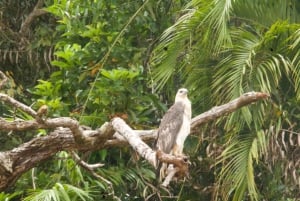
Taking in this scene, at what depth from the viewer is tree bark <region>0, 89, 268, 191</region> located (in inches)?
153

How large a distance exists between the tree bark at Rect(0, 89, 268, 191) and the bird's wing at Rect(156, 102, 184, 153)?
6 cm

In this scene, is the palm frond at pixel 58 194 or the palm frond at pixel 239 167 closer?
the palm frond at pixel 58 194

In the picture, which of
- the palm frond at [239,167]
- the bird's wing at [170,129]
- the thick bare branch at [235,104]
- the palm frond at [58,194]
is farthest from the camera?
the palm frond at [239,167]

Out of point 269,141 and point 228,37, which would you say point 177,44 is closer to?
point 228,37

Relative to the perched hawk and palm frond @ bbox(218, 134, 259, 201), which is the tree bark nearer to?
the perched hawk

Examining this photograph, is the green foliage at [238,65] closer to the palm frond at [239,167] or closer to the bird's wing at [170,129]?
the palm frond at [239,167]

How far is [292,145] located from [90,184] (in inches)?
55.0

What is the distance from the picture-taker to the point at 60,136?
4184 millimetres

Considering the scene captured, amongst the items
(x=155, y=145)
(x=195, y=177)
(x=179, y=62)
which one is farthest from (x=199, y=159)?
(x=155, y=145)

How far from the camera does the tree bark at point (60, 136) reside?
12.8 feet

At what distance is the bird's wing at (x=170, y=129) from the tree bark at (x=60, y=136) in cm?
6

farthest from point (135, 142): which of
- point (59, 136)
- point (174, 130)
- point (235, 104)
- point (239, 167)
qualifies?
point (239, 167)

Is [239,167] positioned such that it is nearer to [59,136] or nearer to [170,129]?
[170,129]

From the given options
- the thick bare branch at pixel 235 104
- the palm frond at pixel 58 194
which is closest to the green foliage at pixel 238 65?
the palm frond at pixel 58 194
